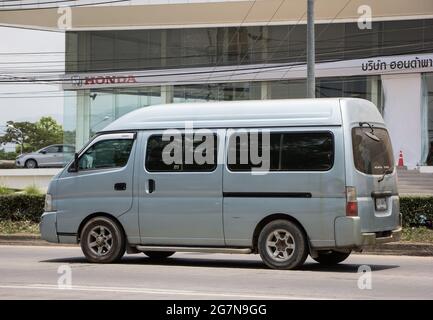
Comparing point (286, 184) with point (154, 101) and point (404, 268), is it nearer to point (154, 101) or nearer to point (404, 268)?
point (404, 268)

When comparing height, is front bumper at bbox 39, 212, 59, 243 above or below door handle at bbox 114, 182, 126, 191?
below

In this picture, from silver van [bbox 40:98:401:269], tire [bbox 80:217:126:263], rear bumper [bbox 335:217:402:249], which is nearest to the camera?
rear bumper [bbox 335:217:402:249]

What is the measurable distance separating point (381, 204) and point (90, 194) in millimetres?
4949

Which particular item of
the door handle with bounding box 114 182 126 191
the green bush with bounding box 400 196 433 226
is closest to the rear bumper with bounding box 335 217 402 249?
the door handle with bounding box 114 182 126 191

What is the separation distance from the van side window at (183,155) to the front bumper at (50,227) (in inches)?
81.0

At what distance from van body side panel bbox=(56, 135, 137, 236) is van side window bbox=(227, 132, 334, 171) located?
75.8 inches

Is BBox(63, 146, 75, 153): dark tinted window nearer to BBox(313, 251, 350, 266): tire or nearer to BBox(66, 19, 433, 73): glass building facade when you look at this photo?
BBox(66, 19, 433, 73): glass building facade

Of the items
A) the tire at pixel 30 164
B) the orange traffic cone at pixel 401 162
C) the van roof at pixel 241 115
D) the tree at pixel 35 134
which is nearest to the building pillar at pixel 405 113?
the orange traffic cone at pixel 401 162

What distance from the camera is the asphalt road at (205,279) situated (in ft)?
31.4

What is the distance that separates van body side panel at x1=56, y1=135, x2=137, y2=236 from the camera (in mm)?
13289

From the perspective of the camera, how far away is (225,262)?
14.0m

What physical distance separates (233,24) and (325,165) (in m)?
32.9

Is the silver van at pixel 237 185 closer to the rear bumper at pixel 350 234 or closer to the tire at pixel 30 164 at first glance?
the rear bumper at pixel 350 234
